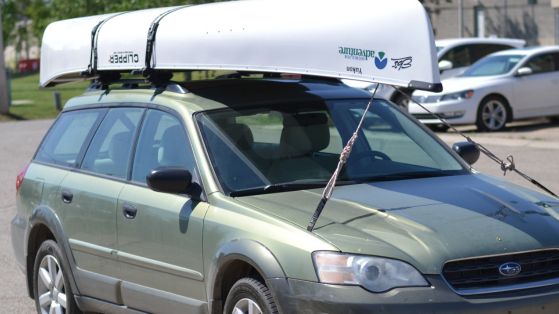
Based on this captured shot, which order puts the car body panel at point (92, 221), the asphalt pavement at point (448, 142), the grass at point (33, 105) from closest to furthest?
the car body panel at point (92, 221), the asphalt pavement at point (448, 142), the grass at point (33, 105)

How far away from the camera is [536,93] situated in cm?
2062

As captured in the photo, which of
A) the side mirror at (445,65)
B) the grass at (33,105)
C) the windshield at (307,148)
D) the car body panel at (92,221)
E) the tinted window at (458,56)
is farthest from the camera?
the grass at (33,105)

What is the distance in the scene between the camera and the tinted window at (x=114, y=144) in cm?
660

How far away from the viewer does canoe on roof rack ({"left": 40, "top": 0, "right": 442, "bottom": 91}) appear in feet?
16.7

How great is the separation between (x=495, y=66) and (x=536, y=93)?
1.04m

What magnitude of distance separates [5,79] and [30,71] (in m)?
54.6

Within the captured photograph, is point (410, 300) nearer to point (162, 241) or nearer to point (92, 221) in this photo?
point (162, 241)

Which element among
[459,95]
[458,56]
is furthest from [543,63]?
[458,56]

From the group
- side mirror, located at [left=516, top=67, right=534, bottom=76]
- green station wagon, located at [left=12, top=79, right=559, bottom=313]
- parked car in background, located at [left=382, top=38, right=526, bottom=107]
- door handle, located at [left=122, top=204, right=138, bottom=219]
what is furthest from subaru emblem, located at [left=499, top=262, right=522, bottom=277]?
parked car in background, located at [left=382, top=38, right=526, bottom=107]

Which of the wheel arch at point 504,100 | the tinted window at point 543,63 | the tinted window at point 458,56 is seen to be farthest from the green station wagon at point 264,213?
the tinted window at point 458,56

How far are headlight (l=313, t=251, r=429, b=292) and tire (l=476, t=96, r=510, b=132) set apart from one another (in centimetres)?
1586

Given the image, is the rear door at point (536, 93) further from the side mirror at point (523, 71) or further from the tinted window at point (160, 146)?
the tinted window at point (160, 146)

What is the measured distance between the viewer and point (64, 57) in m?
7.70

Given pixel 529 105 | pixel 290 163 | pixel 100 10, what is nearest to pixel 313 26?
pixel 290 163
